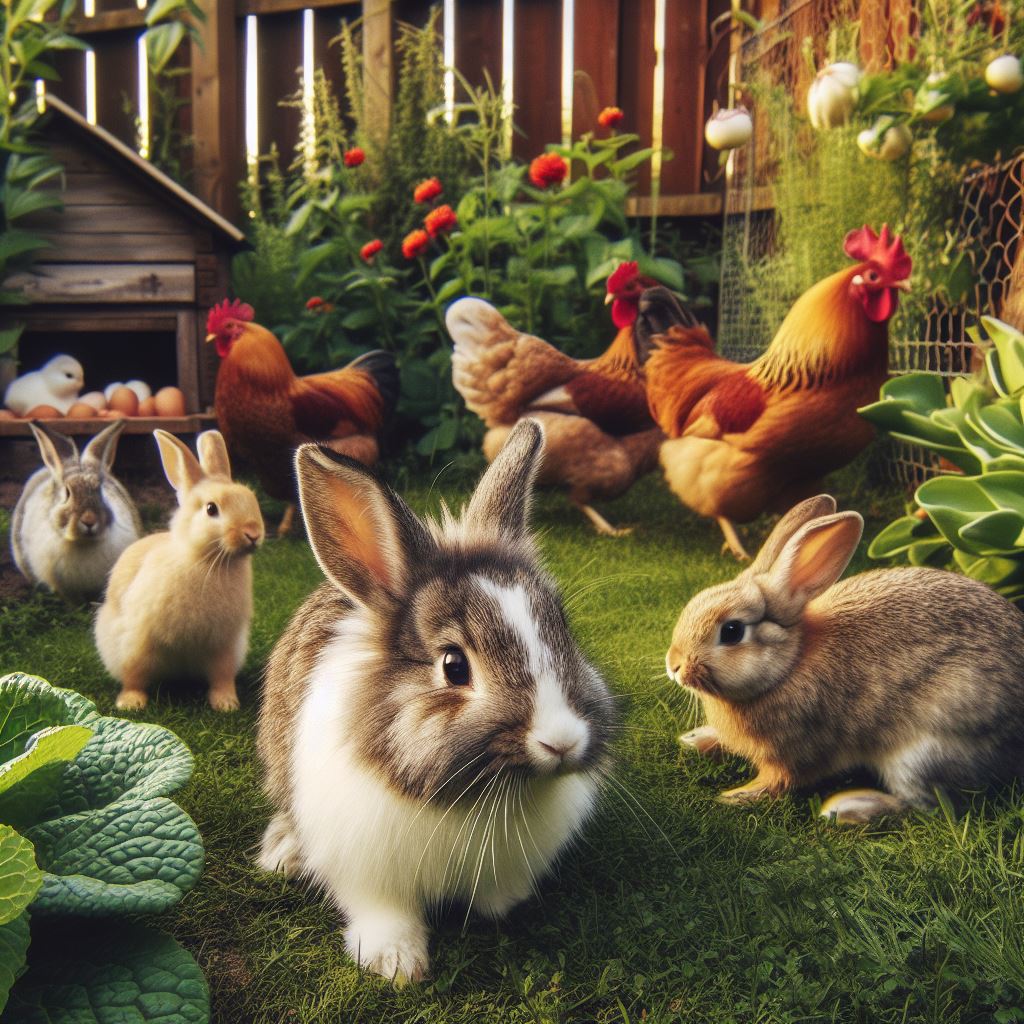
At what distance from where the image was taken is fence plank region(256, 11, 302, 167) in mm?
6953

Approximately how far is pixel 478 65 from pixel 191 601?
18.1 ft

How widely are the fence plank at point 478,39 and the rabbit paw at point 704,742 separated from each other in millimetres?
5673

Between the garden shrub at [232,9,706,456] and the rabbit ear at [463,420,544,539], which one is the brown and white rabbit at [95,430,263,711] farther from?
the garden shrub at [232,9,706,456]

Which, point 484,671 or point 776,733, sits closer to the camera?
point 484,671

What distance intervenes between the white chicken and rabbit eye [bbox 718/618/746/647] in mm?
3899

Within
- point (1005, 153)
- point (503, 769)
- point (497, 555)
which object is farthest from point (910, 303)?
point (503, 769)

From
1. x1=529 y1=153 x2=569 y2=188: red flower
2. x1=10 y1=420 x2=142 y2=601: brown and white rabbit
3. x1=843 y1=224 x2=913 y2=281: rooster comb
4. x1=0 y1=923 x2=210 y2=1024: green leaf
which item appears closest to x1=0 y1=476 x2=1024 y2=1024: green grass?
x1=0 y1=923 x2=210 y2=1024: green leaf

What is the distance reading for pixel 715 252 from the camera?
20.9 ft

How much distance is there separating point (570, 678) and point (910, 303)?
349 centimetres

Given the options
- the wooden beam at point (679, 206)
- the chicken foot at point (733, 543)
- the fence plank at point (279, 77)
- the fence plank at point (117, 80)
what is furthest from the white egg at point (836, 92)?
the fence plank at point (117, 80)

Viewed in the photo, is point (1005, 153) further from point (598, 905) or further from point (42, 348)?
point (42, 348)

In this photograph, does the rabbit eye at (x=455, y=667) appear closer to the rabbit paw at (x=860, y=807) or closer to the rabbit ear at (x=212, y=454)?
the rabbit paw at (x=860, y=807)

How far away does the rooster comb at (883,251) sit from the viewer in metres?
3.64

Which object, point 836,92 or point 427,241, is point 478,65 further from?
point 836,92
